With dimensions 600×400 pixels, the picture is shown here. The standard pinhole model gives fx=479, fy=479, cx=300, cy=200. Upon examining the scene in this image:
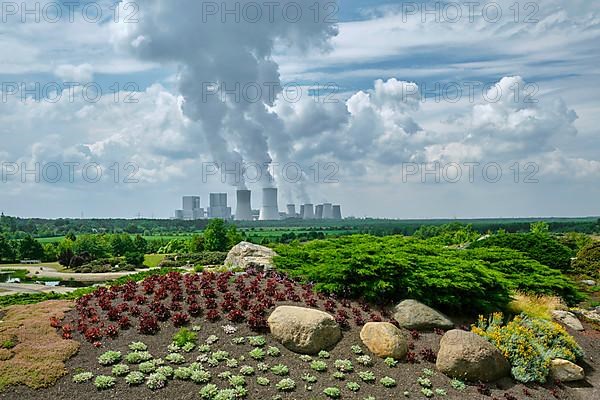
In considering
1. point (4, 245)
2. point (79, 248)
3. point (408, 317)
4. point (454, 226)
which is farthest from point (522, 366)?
point (4, 245)

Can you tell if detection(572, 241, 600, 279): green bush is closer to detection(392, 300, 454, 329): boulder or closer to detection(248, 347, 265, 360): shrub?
detection(392, 300, 454, 329): boulder

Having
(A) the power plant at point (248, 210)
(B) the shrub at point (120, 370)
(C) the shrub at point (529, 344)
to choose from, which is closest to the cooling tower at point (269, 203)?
(A) the power plant at point (248, 210)

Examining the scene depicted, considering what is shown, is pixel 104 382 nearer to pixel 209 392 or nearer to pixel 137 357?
pixel 137 357

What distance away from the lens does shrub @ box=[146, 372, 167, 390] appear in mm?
7926

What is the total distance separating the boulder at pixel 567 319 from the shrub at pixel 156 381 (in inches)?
457

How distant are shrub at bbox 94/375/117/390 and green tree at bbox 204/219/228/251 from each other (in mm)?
39034

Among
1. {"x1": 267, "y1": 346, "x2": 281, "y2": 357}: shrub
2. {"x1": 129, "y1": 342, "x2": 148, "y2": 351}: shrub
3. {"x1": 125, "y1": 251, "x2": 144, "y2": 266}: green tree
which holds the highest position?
{"x1": 129, "y1": 342, "x2": 148, "y2": 351}: shrub

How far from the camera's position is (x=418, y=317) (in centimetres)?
1084

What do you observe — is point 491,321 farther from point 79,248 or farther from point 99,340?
point 79,248

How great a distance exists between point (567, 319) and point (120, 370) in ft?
41.7

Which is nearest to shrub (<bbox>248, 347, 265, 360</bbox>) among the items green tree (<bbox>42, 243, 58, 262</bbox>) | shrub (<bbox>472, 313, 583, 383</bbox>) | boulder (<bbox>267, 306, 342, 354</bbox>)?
boulder (<bbox>267, 306, 342, 354</bbox>)

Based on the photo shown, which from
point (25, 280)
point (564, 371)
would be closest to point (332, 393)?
point (564, 371)

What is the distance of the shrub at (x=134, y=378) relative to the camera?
798 cm

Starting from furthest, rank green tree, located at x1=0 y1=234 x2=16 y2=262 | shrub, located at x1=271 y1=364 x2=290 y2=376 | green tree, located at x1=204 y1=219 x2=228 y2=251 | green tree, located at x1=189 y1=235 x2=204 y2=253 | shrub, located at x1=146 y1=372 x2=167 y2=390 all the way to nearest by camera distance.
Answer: green tree, located at x1=0 y1=234 x2=16 y2=262 < green tree, located at x1=189 y1=235 x2=204 y2=253 < green tree, located at x1=204 y1=219 x2=228 y2=251 < shrub, located at x1=271 y1=364 x2=290 y2=376 < shrub, located at x1=146 y1=372 x2=167 y2=390
